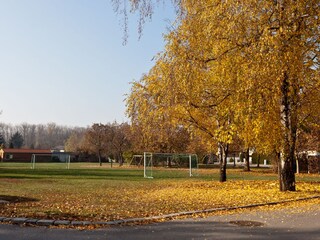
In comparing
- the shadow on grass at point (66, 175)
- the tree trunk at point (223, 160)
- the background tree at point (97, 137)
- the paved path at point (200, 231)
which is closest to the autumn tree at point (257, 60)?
the paved path at point (200, 231)

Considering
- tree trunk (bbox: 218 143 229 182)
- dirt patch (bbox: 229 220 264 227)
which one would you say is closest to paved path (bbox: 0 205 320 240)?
dirt patch (bbox: 229 220 264 227)

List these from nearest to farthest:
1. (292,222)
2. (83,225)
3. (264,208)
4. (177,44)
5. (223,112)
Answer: (83,225)
(292,222)
(264,208)
(177,44)
(223,112)

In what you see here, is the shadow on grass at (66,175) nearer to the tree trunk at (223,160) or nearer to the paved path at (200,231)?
the tree trunk at (223,160)

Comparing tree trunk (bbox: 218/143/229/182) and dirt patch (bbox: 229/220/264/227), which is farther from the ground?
tree trunk (bbox: 218/143/229/182)

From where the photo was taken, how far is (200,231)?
8.31 metres

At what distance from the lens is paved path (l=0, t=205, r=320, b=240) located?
7746mm

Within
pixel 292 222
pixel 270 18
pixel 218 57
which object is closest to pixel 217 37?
pixel 218 57

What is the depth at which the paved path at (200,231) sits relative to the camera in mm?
7746

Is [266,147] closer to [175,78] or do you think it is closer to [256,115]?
[256,115]

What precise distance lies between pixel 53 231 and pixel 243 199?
7.85 meters

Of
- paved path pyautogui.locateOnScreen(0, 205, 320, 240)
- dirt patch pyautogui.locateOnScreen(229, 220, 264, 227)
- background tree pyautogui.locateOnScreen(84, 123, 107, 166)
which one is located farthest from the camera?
background tree pyautogui.locateOnScreen(84, 123, 107, 166)

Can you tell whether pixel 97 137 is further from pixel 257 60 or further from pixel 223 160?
pixel 257 60

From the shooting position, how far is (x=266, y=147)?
52.7ft

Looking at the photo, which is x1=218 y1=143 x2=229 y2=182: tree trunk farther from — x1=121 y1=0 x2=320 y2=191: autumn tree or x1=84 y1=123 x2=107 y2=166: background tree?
x1=84 y1=123 x2=107 y2=166: background tree
